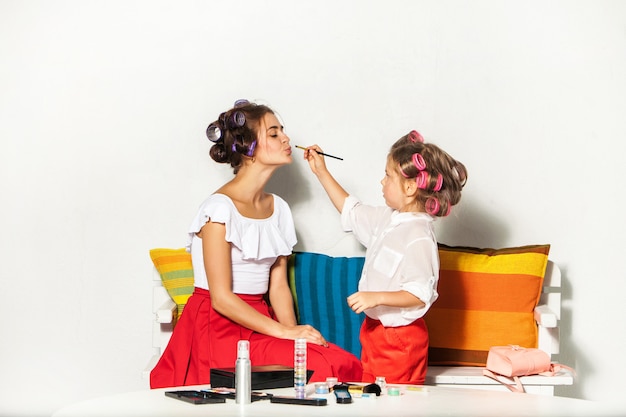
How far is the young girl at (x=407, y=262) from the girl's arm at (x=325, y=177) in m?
0.27

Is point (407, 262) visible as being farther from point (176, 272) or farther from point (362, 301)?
point (176, 272)

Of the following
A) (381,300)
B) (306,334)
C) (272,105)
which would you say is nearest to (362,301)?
(381,300)

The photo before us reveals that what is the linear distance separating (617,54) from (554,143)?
0.46 metres

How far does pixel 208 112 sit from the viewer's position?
144 inches

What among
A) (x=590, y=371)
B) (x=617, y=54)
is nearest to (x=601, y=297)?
(x=590, y=371)

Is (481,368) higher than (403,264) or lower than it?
lower

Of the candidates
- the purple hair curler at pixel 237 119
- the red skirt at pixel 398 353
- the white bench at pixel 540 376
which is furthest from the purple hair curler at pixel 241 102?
the white bench at pixel 540 376

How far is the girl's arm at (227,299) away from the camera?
121 inches

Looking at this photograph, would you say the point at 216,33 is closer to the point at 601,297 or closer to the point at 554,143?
the point at 554,143

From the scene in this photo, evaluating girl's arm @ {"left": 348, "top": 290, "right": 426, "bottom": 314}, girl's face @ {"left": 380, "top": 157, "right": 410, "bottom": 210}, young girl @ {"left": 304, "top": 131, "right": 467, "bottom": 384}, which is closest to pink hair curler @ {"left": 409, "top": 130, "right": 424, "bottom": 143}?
young girl @ {"left": 304, "top": 131, "right": 467, "bottom": 384}

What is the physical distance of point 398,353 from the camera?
2.92 metres

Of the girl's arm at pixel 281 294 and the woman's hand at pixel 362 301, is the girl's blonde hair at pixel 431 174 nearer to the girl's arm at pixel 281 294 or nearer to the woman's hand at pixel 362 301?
the woman's hand at pixel 362 301

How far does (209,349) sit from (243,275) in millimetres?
296

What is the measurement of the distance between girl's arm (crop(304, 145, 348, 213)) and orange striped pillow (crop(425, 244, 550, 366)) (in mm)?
439
